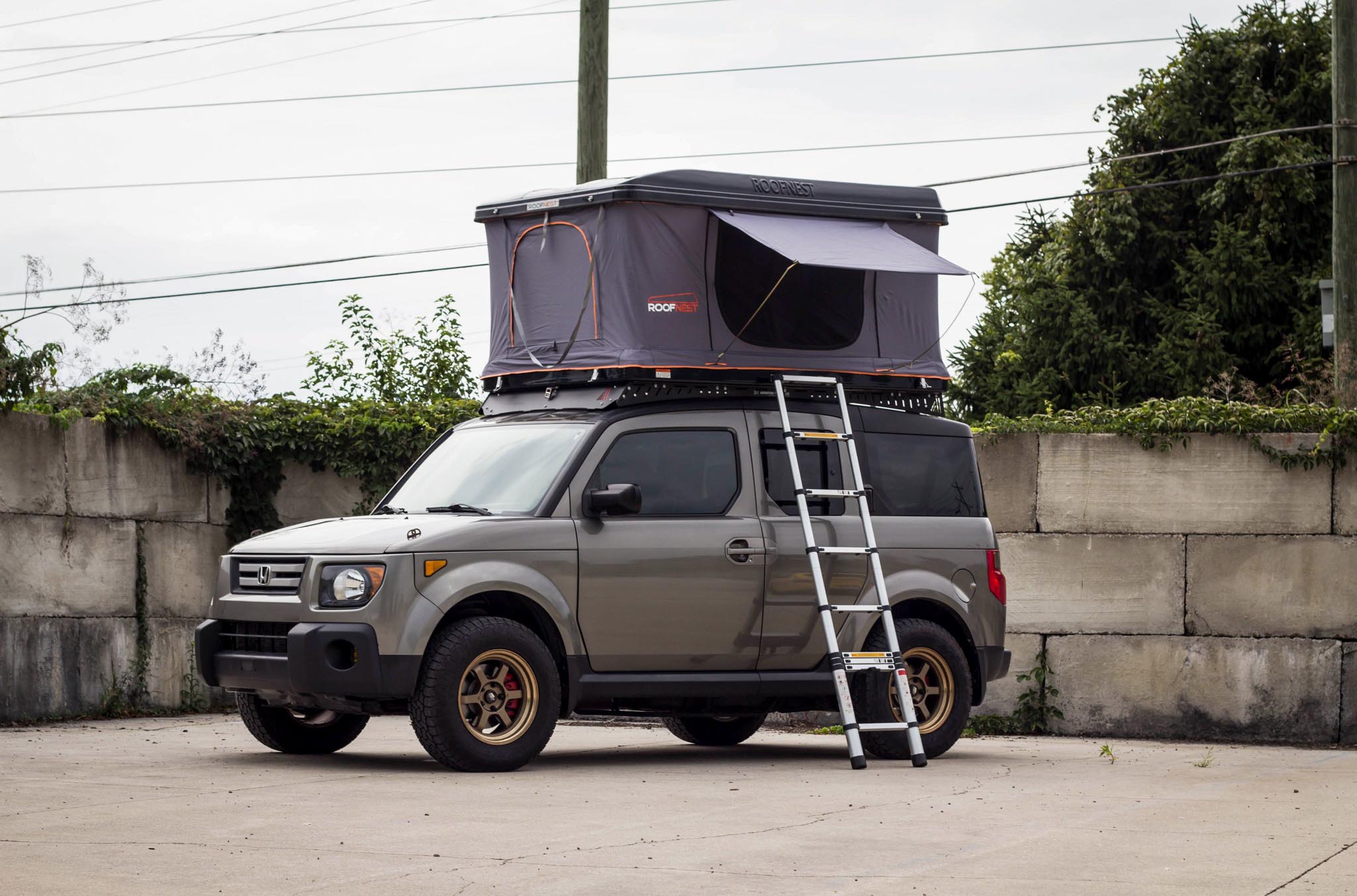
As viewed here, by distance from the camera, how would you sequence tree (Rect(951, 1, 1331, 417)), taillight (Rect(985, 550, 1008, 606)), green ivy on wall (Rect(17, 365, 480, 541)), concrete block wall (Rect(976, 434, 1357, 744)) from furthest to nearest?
tree (Rect(951, 1, 1331, 417)) < green ivy on wall (Rect(17, 365, 480, 541)) < concrete block wall (Rect(976, 434, 1357, 744)) < taillight (Rect(985, 550, 1008, 606))

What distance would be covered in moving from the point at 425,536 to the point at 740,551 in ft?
6.39

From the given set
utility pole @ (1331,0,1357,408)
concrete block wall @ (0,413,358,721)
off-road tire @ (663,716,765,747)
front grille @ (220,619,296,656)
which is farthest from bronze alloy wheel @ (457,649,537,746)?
utility pole @ (1331,0,1357,408)

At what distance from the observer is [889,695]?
11.2m

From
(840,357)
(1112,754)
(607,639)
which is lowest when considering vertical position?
(1112,754)

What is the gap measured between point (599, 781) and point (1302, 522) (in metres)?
6.45

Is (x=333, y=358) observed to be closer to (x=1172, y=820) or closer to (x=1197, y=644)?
(x=1197, y=644)

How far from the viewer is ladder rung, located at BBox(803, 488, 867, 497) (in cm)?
1108

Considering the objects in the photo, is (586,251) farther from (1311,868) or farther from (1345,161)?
(1345,161)

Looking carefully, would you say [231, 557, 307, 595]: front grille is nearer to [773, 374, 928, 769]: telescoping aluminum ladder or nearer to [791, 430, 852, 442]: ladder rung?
[773, 374, 928, 769]: telescoping aluminum ladder

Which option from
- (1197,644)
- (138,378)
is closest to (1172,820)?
(1197,644)

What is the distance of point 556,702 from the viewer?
10.1m

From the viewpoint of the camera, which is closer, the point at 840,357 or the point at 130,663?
the point at 840,357

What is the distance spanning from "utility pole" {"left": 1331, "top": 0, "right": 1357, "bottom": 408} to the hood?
799cm

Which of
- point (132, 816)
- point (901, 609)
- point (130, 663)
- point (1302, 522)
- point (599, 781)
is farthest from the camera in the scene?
point (130, 663)
